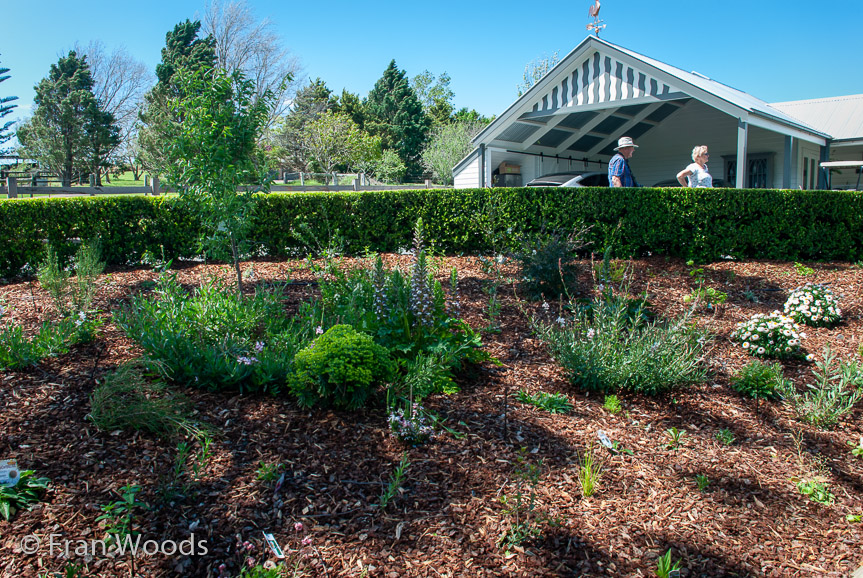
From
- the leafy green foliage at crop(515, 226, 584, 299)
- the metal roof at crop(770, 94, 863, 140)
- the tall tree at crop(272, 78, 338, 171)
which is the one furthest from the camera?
the tall tree at crop(272, 78, 338, 171)

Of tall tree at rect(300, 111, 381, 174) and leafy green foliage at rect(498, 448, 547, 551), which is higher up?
tall tree at rect(300, 111, 381, 174)

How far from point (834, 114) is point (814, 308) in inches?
602

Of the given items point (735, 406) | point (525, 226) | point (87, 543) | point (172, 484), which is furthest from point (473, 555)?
point (525, 226)

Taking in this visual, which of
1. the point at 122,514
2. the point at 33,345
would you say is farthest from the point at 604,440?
the point at 33,345

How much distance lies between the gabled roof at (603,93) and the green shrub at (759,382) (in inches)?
298

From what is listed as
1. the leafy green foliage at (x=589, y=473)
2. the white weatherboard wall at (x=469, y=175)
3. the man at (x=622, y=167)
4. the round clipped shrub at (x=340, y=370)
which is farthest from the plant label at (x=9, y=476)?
the white weatherboard wall at (x=469, y=175)

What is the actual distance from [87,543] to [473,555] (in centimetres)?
147

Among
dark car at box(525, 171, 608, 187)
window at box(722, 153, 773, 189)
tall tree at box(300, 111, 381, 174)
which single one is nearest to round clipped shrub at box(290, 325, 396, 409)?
dark car at box(525, 171, 608, 187)

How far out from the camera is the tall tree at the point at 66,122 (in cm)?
3098

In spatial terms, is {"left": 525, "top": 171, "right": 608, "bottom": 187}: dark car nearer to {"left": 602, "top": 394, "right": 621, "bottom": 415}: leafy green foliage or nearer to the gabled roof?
the gabled roof

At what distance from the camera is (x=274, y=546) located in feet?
6.63

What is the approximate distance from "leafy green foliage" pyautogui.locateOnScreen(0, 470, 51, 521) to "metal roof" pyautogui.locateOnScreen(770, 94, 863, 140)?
1875 centimetres

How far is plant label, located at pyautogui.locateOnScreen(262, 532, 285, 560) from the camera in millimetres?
1981

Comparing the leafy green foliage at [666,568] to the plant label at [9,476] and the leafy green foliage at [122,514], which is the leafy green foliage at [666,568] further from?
the plant label at [9,476]
